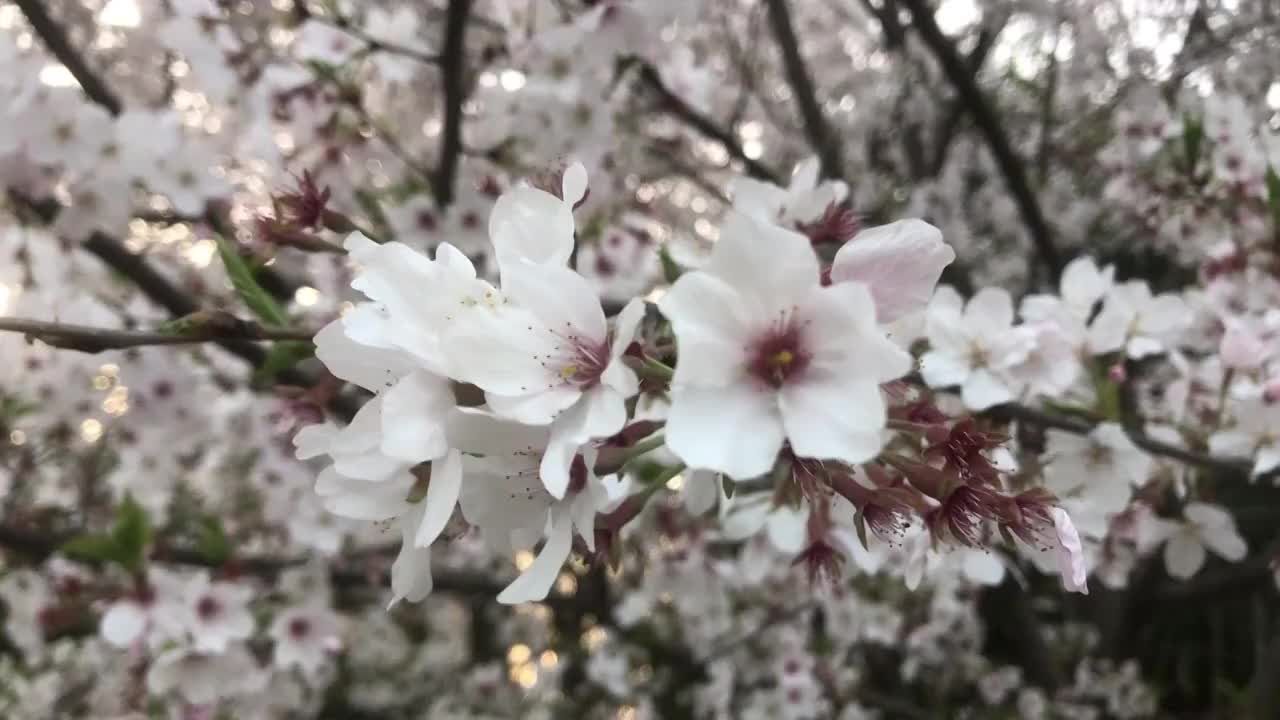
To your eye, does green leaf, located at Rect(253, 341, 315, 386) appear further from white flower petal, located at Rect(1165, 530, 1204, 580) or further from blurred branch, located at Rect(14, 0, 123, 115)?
white flower petal, located at Rect(1165, 530, 1204, 580)

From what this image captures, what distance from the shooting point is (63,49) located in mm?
1561

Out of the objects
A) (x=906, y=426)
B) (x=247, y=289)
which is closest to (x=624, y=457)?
(x=906, y=426)

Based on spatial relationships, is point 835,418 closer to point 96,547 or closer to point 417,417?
point 417,417

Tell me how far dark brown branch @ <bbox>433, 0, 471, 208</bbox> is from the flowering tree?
0.02 metres

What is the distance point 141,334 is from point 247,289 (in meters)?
0.09

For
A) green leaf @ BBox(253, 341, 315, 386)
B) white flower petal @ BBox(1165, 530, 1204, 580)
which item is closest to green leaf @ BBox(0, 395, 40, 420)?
green leaf @ BBox(253, 341, 315, 386)

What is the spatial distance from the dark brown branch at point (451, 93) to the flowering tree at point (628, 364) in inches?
0.6

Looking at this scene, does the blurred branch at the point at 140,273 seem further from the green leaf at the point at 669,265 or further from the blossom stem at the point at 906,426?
Result: the blossom stem at the point at 906,426

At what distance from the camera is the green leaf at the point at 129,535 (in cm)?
138

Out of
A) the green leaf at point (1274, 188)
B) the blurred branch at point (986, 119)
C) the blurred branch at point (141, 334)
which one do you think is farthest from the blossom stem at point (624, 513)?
the blurred branch at point (986, 119)

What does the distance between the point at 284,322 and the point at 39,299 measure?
1.51m

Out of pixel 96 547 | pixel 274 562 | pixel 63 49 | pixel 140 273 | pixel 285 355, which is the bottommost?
pixel 274 562

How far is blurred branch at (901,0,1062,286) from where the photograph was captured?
2.34 m

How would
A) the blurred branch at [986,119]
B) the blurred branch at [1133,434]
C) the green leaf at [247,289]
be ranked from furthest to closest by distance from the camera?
the blurred branch at [986,119] < the blurred branch at [1133,434] < the green leaf at [247,289]
